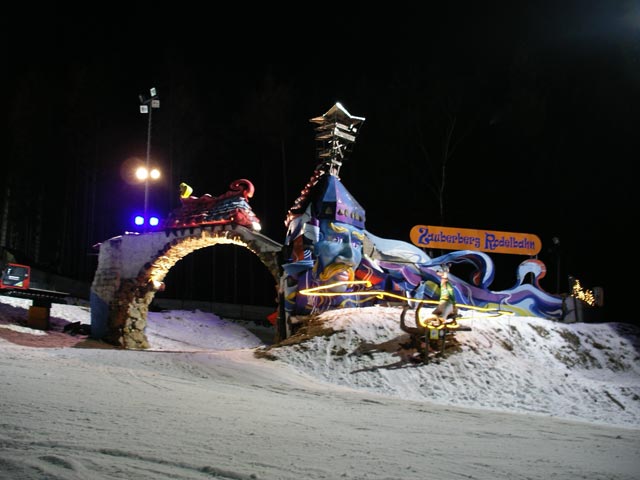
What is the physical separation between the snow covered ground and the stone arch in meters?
1.05

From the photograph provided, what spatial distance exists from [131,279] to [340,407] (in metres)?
11.3

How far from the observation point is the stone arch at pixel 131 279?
56.1ft

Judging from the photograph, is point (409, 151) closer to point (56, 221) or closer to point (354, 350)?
point (354, 350)

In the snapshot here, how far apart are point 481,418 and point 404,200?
19.0 m

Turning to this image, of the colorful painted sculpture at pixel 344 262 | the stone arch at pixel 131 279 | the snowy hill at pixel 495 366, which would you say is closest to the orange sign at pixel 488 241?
the colorful painted sculpture at pixel 344 262

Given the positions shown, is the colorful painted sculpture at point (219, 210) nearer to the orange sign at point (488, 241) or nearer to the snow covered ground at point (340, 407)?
the snow covered ground at point (340, 407)

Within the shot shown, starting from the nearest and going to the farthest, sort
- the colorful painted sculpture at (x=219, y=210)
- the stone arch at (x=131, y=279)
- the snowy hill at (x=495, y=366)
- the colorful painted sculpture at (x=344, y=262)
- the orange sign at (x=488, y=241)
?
1. the snowy hill at (x=495, y=366)
2. the colorful painted sculpture at (x=344, y=262)
3. the colorful painted sculpture at (x=219, y=210)
4. the stone arch at (x=131, y=279)
5. the orange sign at (x=488, y=241)

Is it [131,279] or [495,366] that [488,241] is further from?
[131,279]

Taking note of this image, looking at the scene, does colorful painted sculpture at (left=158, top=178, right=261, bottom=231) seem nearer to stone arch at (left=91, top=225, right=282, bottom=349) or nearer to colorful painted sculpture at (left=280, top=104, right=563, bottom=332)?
stone arch at (left=91, top=225, right=282, bottom=349)

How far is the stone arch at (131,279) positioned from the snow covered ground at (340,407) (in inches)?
41.2

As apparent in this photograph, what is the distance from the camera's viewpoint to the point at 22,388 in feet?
21.8

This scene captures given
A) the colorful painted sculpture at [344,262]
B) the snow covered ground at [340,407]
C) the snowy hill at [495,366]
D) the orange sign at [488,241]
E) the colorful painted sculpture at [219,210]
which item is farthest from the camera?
the orange sign at [488,241]

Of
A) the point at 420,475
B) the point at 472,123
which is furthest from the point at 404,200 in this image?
the point at 420,475

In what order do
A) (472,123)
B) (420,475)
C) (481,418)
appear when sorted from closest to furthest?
1. (420,475)
2. (481,418)
3. (472,123)
